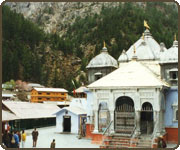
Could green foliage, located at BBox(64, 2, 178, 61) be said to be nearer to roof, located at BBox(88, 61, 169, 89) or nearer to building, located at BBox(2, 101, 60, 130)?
building, located at BBox(2, 101, 60, 130)

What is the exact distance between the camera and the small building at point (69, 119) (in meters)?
32.2

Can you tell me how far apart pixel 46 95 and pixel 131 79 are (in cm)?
4976

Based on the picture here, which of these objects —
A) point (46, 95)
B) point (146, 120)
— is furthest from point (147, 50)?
point (46, 95)

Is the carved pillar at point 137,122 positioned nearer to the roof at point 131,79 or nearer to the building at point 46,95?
the roof at point 131,79

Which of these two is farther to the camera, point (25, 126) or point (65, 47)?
point (65, 47)

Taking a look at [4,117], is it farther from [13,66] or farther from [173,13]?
[173,13]

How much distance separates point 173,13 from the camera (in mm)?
141875

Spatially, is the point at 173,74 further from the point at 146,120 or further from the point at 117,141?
the point at 117,141

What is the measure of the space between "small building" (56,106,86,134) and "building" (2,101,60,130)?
4.52 metres

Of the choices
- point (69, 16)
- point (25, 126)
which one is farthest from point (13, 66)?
point (69, 16)

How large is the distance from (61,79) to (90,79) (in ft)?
209

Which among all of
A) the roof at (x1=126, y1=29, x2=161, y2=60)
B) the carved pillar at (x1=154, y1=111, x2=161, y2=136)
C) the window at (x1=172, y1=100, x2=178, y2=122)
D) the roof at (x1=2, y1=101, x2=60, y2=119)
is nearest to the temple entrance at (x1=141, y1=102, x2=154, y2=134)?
the carved pillar at (x1=154, y1=111, x2=161, y2=136)

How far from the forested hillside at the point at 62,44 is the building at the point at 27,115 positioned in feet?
148

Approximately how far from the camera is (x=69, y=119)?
109ft
